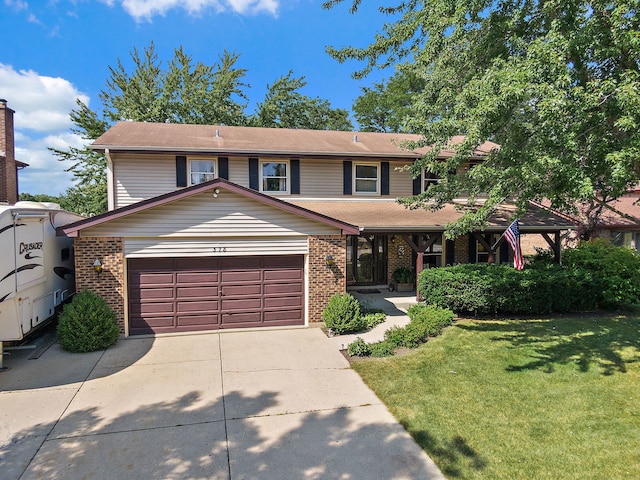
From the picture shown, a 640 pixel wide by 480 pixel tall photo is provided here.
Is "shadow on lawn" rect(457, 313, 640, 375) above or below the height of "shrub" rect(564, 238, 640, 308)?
below

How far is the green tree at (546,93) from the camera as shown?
5910 millimetres

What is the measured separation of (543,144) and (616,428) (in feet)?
14.1

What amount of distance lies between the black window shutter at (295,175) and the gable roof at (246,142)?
17.2 inches

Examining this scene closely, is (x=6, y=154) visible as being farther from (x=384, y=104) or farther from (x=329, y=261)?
(x=384, y=104)

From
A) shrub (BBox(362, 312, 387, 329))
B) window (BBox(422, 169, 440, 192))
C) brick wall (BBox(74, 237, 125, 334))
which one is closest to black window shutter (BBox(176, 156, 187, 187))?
brick wall (BBox(74, 237, 125, 334))

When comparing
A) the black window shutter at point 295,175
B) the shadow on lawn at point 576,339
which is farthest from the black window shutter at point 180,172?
the shadow on lawn at point 576,339

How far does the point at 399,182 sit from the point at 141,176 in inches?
364

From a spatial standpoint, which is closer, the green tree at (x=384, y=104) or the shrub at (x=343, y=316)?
the shrub at (x=343, y=316)

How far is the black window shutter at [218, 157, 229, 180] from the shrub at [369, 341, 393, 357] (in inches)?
317

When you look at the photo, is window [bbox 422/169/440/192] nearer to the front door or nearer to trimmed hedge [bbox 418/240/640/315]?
the front door

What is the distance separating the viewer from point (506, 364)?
289 inches

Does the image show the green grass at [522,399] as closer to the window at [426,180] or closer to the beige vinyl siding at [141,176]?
the window at [426,180]

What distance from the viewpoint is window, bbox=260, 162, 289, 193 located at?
13802 millimetres

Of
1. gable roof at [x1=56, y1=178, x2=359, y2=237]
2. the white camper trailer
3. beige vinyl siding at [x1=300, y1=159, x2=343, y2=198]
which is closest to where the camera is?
the white camper trailer
